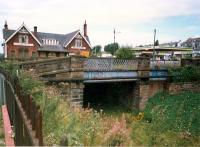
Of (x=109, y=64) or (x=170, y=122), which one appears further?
(x=109, y=64)

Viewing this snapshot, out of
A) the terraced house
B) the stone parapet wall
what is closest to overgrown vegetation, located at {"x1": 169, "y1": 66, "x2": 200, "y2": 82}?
the stone parapet wall

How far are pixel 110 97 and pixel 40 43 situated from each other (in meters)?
27.2

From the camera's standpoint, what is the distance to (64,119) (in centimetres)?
589

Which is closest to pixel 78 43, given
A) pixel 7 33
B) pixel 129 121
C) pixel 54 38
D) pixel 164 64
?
pixel 54 38

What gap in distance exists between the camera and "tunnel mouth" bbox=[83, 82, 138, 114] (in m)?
17.1

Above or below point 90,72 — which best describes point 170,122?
below

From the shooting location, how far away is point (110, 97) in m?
18.7

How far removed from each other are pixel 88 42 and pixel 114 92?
3030 cm

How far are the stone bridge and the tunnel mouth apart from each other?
19cm

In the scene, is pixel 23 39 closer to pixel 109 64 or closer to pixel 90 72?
pixel 109 64

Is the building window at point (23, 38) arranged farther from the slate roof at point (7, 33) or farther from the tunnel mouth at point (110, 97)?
the tunnel mouth at point (110, 97)

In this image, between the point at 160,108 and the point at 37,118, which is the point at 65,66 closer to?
the point at 160,108

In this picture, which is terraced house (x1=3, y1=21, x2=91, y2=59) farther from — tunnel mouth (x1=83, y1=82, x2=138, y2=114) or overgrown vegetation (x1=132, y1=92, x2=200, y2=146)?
overgrown vegetation (x1=132, y1=92, x2=200, y2=146)

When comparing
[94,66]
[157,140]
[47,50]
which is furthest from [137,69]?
[47,50]
